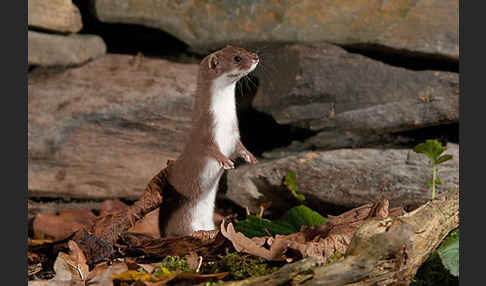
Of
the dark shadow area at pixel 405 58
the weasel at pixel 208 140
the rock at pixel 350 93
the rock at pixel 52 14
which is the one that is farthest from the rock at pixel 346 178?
the rock at pixel 52 14

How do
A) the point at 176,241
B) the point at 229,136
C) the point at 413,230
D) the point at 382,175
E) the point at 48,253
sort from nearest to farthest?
the point at 413,230, the point at 176,241, the point at 229,136, the point at 48,253, the point at 382,175

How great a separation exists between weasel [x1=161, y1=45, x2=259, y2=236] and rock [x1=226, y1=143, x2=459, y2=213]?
2.35 feet

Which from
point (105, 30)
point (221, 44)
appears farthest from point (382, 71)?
point (105, 30)

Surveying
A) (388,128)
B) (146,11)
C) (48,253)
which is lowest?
(48,253)

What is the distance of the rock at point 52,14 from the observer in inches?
119

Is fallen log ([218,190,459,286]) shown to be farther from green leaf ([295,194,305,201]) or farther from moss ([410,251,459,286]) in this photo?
green leaf ([295,194,305,201])

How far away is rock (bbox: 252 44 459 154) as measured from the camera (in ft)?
10.0

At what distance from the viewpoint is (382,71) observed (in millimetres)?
3102

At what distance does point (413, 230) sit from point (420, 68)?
1.65m

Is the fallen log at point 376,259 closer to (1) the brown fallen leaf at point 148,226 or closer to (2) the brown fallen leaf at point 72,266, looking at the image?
(2) the brown fallen leaf at point 72,266

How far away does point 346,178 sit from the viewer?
3.04 meters

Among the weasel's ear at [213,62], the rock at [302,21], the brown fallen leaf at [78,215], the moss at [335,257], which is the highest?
the rock at [302,21]

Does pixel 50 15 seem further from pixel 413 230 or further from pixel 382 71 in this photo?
pixel 413 230

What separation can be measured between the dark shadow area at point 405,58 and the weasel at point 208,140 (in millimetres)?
1163
